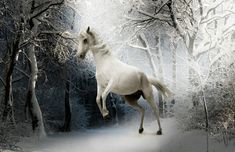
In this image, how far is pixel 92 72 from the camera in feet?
37.8

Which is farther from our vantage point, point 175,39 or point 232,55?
point 175,39

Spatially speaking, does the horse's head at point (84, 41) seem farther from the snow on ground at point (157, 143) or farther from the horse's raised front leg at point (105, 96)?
the snow on ground at point (157, 143)

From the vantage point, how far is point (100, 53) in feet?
16.5

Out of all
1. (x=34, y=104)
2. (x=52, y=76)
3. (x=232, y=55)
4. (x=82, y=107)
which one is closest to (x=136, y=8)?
(x=232, y=55)

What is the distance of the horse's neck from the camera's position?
16.4ft

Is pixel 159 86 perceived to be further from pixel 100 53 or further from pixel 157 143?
pixel 100 53

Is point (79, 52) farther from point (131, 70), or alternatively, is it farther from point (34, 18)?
point (34, 18)

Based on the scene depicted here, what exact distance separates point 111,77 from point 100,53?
35 cm

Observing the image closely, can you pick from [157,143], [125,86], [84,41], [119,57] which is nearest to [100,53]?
[84,41]

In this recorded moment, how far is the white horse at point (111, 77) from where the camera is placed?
480 cm

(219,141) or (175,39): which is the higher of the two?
(175,39)

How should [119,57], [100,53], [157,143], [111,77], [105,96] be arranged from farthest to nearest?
[119,57]
[157,143]
[100,53]
[111,77]
[105,96]

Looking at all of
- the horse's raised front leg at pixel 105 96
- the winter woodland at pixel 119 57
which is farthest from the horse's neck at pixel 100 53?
the winter woodland at pixel 119 57

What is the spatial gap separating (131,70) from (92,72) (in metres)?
6.65
